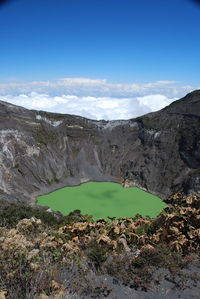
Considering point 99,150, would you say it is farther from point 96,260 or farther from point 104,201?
point 96,260

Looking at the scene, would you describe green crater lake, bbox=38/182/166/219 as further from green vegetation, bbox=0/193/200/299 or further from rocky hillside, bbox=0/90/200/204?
green vegetation, bbox=0/193/200/299

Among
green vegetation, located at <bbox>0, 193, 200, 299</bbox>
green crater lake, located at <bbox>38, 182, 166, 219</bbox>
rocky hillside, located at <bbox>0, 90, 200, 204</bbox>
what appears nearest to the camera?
green vegetation, located at <bbox>0, 193, 200, 299</bbox>

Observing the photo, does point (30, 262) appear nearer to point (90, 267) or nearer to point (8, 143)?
point (90, 267)

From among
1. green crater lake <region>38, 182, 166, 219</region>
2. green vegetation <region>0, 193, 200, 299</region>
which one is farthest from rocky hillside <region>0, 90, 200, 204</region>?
green vegetation <region>0, 193, 200, 299</region>

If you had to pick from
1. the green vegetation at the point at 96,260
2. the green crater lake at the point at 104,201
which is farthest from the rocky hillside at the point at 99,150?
the green vegetation at the point at 96,260

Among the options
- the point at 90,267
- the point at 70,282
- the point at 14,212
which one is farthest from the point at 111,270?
the point at 14,212

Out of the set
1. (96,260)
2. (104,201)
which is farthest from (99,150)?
(96,260)
